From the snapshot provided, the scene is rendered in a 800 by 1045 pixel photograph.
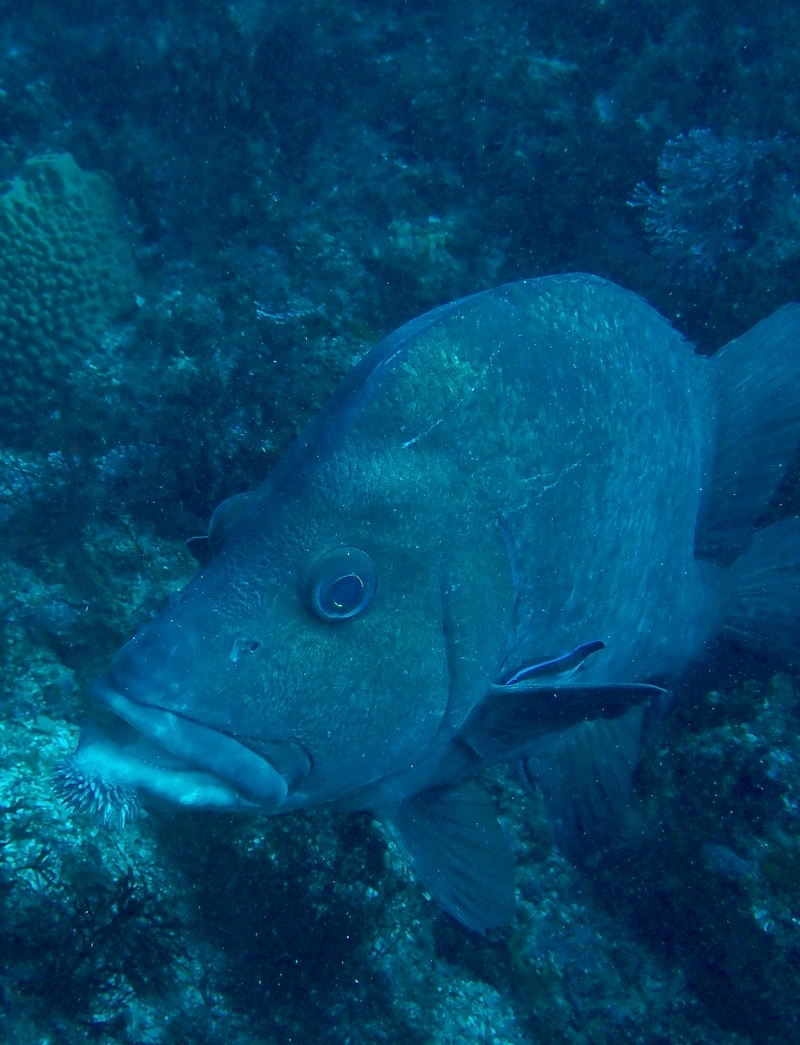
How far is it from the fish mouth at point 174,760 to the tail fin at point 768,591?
250 cm

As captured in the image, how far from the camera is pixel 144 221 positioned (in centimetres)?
526

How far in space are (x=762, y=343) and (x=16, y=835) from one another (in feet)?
13.7

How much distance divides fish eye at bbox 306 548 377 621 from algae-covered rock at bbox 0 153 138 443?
3.65 metres

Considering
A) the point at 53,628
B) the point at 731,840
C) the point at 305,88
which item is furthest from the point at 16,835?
the point at 305,88

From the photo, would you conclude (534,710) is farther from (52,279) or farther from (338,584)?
(52,279)

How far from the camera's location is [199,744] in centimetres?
158

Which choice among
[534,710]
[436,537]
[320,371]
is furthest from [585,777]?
[320,371]

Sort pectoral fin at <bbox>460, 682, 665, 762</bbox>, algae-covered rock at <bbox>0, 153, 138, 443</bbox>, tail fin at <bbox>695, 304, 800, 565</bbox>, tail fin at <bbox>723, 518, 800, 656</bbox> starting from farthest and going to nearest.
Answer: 1. algae-covered rock at <bbox>0, 153, 138, 443</bbox>
2. tail fin at <bbox>723, 518, 800, 656</bbox>
3. tail fin at <bbox>695, 304, 800, 565</bbox>
4. pectoral fin at <bbox>460, 682, 665, 762</bbox>

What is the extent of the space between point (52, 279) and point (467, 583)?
454cm

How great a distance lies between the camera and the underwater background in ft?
9.28

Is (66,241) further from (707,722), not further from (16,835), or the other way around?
(707,722)

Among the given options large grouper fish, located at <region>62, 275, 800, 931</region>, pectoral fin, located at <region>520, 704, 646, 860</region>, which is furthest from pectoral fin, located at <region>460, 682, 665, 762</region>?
pectoral fin, located at <region>520, 704, 646, 860</region>

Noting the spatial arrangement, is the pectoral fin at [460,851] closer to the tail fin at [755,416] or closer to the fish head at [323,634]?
the fish head at [323,634]

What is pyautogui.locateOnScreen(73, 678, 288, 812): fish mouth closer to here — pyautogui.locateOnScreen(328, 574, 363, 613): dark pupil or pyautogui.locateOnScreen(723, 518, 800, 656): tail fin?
pyautogui.locateOnScreen(328, 574, 363, 613): dark pupil
